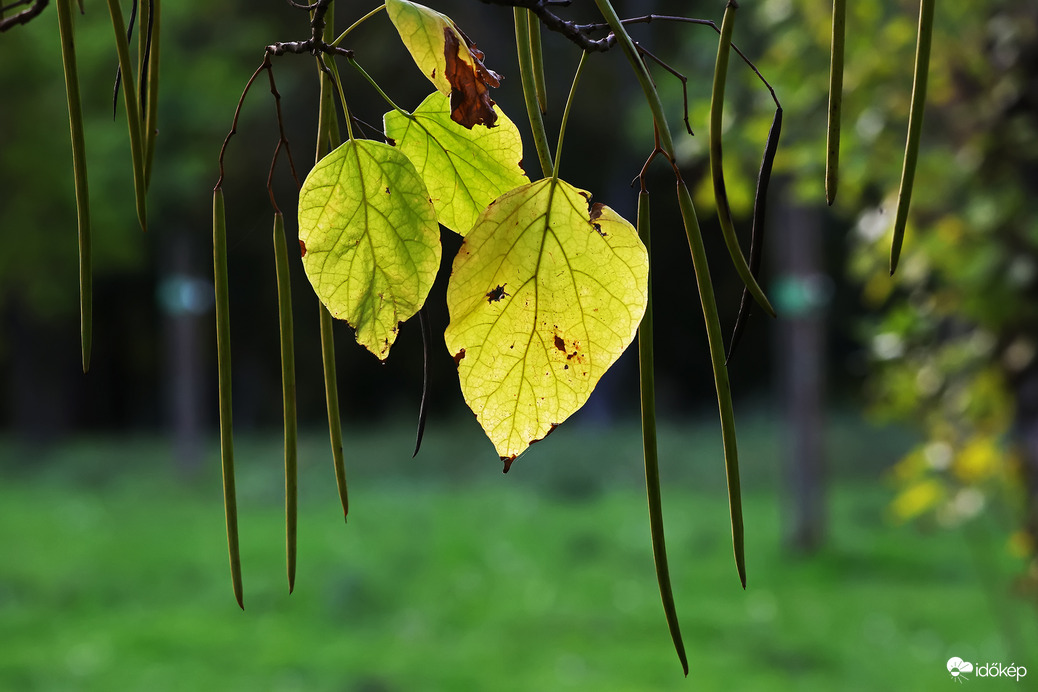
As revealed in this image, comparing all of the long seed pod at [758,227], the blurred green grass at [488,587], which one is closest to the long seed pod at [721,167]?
the long seed pod at [758,227]

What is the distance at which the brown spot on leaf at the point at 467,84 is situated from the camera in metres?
0.15

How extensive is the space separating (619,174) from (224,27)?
61.7 inches

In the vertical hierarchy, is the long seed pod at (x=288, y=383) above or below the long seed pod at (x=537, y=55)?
below

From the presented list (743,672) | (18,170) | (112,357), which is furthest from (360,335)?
(112,357)

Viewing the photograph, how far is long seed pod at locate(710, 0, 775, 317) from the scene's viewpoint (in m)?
0.12

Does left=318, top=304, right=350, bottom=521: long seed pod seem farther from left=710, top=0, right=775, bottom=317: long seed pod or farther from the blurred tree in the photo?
the blurred tree

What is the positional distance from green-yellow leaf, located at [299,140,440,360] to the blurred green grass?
140 centimetres

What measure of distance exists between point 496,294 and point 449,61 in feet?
0.13

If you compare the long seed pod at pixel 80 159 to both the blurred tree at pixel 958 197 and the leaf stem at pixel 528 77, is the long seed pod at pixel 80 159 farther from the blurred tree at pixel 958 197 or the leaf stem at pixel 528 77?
the blurred tree at pixel 958 197

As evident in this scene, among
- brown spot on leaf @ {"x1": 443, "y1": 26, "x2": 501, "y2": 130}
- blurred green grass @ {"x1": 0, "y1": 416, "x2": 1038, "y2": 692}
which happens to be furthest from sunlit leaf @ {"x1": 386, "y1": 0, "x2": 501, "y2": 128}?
blurred green grass @ {"x1": 0, "y1": 416, "x2": 1038, "y2": 692}

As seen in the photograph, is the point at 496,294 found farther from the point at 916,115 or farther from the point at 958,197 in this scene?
the point at 958,197

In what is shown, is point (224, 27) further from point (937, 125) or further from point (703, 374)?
point (937, 125)

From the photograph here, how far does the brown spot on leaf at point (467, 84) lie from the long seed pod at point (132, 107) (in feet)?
0.15

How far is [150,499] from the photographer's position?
288cm
